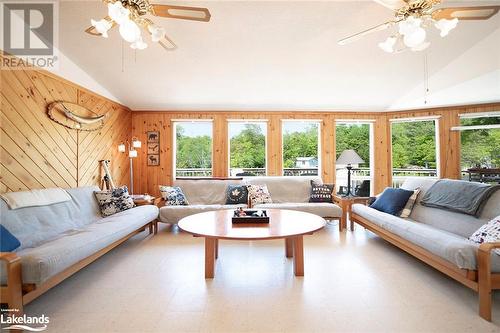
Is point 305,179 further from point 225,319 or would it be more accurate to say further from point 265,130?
point 225,319

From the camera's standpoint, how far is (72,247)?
6.80 ft

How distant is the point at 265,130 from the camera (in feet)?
17.7

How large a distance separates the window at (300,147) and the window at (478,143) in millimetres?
2811

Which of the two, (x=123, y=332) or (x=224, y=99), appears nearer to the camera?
(x=123, y=332)

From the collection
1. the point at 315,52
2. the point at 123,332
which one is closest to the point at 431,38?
the point at 315,52

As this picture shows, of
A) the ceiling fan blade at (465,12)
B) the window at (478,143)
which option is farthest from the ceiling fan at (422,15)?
the window at (478,143)

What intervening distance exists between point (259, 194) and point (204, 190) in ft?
3.36

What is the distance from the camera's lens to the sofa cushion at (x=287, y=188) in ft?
15.0

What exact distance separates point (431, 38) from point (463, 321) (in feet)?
10.8

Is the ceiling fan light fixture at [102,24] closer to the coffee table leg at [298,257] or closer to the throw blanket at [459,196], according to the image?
the coffee table leg at [298,257]

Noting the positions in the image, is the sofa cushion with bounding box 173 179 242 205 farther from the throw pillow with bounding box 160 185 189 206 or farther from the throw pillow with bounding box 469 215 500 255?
the throw pillow with bounding box 469 215 500 255

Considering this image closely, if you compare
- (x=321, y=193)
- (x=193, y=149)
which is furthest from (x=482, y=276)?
(x=193, y=149)

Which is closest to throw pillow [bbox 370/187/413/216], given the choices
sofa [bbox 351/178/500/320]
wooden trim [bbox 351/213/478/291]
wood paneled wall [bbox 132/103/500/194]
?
sofa [bbox 351/178/500/320]

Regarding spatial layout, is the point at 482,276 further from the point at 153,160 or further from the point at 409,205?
the point at 153,160
